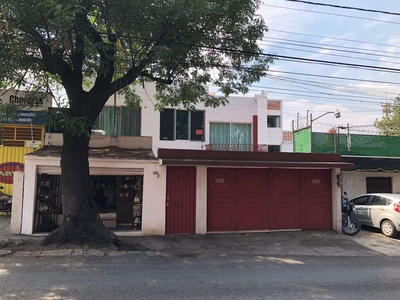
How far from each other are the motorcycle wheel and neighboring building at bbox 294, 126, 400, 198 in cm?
413

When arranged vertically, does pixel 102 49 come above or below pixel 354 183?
above

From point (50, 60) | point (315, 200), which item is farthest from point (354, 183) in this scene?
point (50, 60)

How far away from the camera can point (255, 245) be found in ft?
35.2

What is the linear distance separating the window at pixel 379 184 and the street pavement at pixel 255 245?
4.87 meters

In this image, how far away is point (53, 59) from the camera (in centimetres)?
912

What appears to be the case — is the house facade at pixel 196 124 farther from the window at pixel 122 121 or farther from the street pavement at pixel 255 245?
the street pavement at pixel 255 245

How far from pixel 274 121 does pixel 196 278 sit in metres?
18.8

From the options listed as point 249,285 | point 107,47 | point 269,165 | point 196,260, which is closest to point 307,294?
point 249,285

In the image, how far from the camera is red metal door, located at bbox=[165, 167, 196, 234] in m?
11.9

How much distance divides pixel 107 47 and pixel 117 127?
419 inches

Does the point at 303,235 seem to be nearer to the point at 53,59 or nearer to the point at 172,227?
the point at 172,227

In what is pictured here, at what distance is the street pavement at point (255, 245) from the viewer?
9289 millimetres

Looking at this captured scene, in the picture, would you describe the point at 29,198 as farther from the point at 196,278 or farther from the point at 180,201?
the point at 196,278

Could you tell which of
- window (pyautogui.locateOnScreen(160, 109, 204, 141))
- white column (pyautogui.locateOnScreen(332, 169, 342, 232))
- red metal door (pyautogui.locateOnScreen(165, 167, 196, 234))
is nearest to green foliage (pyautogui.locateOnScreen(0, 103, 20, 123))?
red metal door (pyautogui.locateOnScreen(165, 167, 196, 234))
